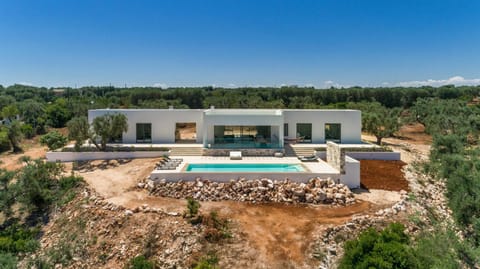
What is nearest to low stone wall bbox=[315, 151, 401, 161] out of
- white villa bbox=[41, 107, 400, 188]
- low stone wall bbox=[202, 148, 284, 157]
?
white villa bbox=[41, 107, 400, 188]

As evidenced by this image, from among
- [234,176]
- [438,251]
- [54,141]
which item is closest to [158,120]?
[54,141]

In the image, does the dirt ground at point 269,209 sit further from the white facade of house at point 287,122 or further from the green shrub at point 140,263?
the white facade of house at point 287,122

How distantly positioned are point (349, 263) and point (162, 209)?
8.57 metres

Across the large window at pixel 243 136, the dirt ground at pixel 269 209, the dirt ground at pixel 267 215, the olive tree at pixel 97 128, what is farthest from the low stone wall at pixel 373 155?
the olive tree at pixel 97 128

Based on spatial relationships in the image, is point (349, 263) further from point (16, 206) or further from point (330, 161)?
point (16, 206)

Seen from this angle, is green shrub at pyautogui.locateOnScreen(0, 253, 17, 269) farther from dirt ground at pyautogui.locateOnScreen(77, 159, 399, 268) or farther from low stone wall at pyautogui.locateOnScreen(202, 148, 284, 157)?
low stone wall at pyautogui.locateOnScreen(202, 148, 284, 157)

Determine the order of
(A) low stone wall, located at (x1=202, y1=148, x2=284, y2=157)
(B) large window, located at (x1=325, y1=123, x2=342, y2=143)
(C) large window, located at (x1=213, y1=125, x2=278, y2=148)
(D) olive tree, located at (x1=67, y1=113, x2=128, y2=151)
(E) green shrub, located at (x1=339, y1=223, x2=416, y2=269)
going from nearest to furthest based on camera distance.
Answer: (E) green shrub, located at (x1=339, y1=223, x2=416, y2=269) → (D) olive tree, located at (x1=67, y1=113, x2=128, y2=151) → (A) low stone wall, located at (x1=202, y1=148, x2=284, y2=157) → (C) large window, located at (x1=213, y1=125, x2=278, y2=148) → (B) large window, located at (x1=325, y1=123, x2=342, y2=143)

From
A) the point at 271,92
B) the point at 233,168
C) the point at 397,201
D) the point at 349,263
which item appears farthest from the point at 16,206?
the point at 271,92

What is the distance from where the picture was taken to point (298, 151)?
22156 millimetres

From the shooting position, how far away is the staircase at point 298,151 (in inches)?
858

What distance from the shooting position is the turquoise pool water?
17508 mm

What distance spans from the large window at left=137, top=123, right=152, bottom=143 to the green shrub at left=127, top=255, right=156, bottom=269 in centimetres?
1525

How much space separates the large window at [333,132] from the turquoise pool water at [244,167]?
26.3 ft

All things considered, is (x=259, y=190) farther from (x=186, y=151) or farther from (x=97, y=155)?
(x=97, y=155)
